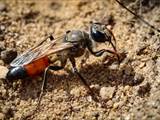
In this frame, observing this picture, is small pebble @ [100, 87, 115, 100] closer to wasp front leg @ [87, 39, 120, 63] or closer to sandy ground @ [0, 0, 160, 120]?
sandy ground @ [0, 0, 160, 120]

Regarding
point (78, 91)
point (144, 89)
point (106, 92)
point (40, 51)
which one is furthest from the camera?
point (40, 51)

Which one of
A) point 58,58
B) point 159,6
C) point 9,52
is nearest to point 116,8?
point 159,6

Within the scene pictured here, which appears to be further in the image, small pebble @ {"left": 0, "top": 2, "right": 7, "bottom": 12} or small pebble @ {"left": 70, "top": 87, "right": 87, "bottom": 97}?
small pebble @ {"left": 0, "top": 2, "right": 7, "bottom": 12}

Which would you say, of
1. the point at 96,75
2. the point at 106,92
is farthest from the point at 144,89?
the point at 96,75

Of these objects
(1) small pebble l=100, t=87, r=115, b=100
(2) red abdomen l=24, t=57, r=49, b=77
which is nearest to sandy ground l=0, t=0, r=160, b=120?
(1) small pebble l=100, t=87, r=115, b=100

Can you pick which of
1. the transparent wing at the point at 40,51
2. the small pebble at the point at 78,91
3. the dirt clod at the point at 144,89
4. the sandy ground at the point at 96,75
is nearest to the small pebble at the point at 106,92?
the sandy ground at the point at 96,75

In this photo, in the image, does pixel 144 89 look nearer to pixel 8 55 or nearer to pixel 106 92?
pixel 106 92
